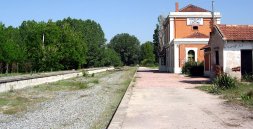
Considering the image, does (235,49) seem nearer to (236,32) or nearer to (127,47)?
(236,32)

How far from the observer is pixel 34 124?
10258 millimetres

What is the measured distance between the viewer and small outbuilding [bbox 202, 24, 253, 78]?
26.6 meters

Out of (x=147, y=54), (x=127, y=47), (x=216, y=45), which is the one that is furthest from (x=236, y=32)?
(x=127, y=47)

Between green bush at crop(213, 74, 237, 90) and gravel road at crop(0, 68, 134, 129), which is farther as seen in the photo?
green bush at crop(213, 74, 237, 90)

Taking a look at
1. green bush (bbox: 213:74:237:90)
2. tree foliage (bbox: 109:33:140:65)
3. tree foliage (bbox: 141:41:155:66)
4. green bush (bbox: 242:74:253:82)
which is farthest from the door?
tree foliage (bbox: 109:33:140:65)

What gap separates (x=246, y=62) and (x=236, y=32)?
7.19 ft

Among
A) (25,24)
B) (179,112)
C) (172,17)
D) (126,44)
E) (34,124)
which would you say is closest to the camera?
(34,124)

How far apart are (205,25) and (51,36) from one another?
28667 millimetres

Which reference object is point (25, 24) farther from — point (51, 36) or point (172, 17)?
point (172, 17)

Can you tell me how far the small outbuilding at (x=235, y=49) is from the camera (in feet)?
87.2

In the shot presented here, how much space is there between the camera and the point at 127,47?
516 ft

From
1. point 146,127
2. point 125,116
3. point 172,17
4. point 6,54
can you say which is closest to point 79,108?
point 125,116

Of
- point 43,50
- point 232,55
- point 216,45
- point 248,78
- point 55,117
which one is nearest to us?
point 55,117

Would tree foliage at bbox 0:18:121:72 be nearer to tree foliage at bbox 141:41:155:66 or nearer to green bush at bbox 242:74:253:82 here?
green bush at bbox 242:74:253:82
